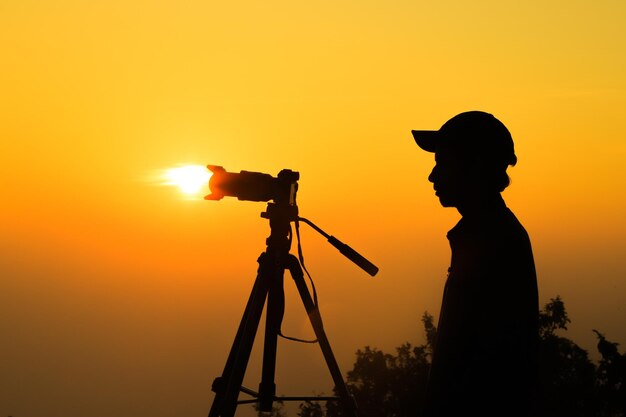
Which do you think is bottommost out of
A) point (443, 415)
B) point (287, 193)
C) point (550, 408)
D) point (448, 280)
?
point (443, 415)

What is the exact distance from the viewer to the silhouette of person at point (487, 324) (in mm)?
4688

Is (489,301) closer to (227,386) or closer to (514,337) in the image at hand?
(514,337)

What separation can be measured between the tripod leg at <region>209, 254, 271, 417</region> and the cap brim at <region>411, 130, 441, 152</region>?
2432mm

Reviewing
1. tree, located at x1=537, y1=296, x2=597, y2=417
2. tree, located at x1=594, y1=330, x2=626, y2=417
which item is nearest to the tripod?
tree, located at x1=594, y1=330, x2=626, y2=417

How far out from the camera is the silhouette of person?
15.4 feet

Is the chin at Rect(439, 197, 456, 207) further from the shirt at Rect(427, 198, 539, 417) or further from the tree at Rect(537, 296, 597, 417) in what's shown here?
the tree at Rect(537, 296, 597, 417)

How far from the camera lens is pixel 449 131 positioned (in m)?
5.23

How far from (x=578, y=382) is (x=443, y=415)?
41604 mm

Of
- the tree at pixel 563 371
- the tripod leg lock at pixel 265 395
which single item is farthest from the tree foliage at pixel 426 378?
the tripod leg lock at pixel 265 395

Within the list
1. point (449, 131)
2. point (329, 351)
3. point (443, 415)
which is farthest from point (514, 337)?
point (329, 351)

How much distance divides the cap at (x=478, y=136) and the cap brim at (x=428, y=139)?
0.03m

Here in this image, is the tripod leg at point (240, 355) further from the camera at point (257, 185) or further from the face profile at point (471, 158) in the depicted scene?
the face profile at point (471, 158)

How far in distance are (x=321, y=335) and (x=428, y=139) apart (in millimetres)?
2582

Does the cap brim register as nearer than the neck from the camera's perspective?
No
